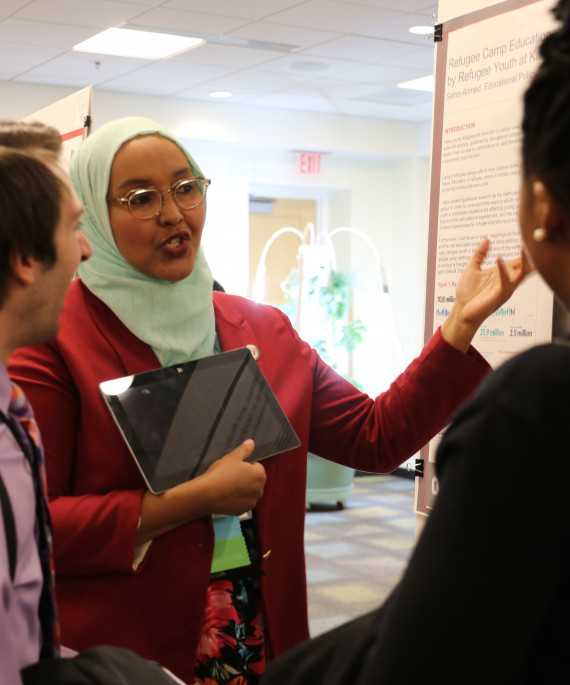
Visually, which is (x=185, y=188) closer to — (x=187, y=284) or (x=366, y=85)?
(x=187, y=284)

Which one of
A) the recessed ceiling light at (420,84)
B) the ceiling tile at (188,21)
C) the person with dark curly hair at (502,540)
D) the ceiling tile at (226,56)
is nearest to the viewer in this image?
the person with dark curly hair at (502,540)

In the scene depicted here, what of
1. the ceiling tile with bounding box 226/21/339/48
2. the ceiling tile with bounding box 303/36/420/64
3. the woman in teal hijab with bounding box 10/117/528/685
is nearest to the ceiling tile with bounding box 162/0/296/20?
the ceiling tile with bounding box 226/21/339/48

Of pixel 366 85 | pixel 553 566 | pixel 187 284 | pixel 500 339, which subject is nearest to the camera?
pixel 553 566

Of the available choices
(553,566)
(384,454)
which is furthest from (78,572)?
(553,566)

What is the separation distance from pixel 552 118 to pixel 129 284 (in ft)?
3.48

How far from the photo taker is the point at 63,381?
1.52 m

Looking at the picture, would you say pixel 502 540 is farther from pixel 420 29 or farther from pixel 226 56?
pixel 226 56

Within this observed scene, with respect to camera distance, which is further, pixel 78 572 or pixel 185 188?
pixel 185 188

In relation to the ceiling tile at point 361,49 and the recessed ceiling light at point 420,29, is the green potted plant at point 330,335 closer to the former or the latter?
the ceiling tile at point 361,49

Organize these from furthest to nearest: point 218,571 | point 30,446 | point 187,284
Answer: point 187,284
point 218,571
point 30,446

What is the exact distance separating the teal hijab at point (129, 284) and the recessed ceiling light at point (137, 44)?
16.9 ft

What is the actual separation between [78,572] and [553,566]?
0.99 metres

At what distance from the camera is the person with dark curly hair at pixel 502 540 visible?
68 centimetres

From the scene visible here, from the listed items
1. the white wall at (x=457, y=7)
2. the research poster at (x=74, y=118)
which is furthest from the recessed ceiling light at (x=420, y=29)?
the white wall at (x=457, y=7)
